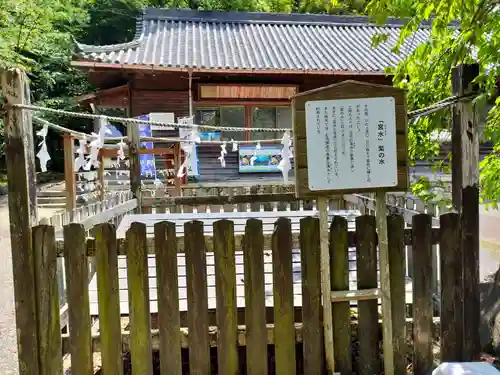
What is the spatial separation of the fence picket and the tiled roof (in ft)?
32.9

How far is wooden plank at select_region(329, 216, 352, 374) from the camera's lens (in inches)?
109

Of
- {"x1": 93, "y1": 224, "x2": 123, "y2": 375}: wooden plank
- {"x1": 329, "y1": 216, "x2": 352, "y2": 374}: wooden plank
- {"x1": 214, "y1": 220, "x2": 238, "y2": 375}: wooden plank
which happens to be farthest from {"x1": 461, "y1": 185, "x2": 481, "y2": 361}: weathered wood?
{"x1": 93, "y1": 224, "x2": 123, "y2": 375}: wooden plank

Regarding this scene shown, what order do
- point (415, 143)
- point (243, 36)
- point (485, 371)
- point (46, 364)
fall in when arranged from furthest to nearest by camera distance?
point (243, 36), point (415, 143), point (46, 364), point (485, 371)

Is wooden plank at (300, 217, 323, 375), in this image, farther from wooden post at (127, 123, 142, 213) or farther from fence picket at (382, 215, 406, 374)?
wooden post at (127, 123, 142, 213)

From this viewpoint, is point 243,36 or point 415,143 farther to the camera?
point 243,36

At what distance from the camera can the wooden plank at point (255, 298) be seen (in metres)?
2.70

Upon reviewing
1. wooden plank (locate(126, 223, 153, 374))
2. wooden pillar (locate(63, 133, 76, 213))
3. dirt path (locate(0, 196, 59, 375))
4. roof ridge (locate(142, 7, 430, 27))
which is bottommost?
dirt path (locate(0, 196, 59, 375))

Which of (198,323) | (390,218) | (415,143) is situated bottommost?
(198,323)

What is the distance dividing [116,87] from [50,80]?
8.32 metres

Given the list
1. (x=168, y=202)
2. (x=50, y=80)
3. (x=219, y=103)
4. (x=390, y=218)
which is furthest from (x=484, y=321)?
(x=50, y=80)

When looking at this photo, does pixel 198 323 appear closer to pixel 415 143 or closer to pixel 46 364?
pixel 46 364

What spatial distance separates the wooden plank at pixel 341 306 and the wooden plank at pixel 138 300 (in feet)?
3.74

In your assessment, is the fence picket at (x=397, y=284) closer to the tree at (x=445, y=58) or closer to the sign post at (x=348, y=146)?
the sign post at (x=348, y=146)

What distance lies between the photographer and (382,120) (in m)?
2.67
